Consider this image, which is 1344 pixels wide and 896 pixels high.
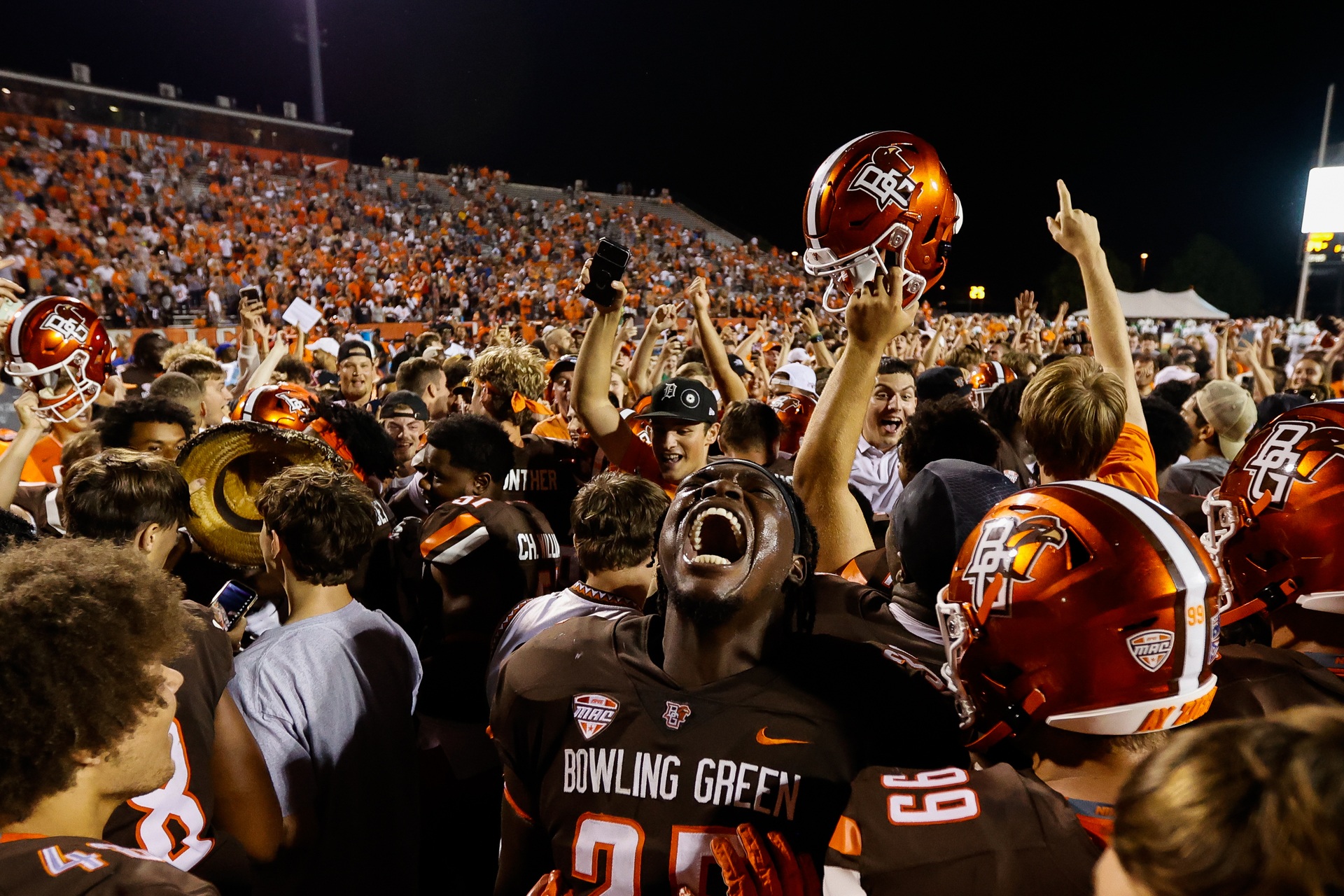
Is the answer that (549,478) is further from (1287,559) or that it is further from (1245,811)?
(1245,811)

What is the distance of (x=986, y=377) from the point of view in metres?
6.88

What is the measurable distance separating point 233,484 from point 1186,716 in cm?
355

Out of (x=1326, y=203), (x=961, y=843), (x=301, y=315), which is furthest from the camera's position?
(x=1326, y=203)

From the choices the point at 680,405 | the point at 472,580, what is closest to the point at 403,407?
the point at 680,405

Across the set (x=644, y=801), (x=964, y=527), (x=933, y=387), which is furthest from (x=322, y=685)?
(x=933, y=387)

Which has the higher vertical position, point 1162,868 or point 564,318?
point 564,318

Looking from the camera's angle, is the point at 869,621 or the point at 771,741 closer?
the point at 771,741

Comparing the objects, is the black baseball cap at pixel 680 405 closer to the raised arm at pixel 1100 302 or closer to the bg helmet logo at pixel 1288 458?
the raised arm at pixel 1100 302

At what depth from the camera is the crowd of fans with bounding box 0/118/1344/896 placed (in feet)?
4.33

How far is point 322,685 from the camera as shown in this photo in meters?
2.43

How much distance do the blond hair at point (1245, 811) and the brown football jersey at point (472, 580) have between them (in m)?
2.81

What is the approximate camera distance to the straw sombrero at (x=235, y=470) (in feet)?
11.4

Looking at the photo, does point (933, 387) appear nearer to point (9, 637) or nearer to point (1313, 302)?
point (9, 637)

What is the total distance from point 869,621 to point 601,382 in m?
2.09
